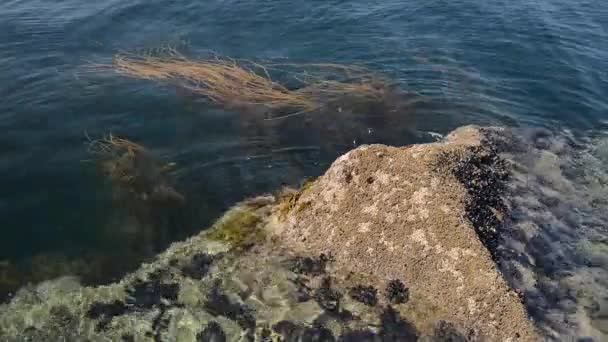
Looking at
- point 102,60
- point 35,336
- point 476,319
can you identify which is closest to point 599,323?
point 476,319

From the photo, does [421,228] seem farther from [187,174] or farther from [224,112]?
[224,112]

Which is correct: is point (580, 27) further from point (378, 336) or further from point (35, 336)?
point (35, 336)

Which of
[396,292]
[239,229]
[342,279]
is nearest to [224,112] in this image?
[239,229]

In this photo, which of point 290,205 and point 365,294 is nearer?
point 365,294

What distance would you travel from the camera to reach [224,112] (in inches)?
465

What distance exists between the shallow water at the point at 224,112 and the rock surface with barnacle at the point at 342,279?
82cm

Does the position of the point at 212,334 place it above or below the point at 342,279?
below

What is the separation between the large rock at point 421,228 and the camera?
6.11 meters

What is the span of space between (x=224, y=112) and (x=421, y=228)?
6.49 m

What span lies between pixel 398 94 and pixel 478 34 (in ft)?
18.0

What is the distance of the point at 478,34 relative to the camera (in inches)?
651

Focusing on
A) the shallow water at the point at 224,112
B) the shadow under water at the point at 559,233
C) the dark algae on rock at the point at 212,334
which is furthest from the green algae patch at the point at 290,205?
the shadow under water at the point at 559,233

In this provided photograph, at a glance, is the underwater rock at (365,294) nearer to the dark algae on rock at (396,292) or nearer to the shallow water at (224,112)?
the dark algae on rock at (396,292)

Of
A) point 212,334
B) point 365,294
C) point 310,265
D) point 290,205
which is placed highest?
point 290,205
